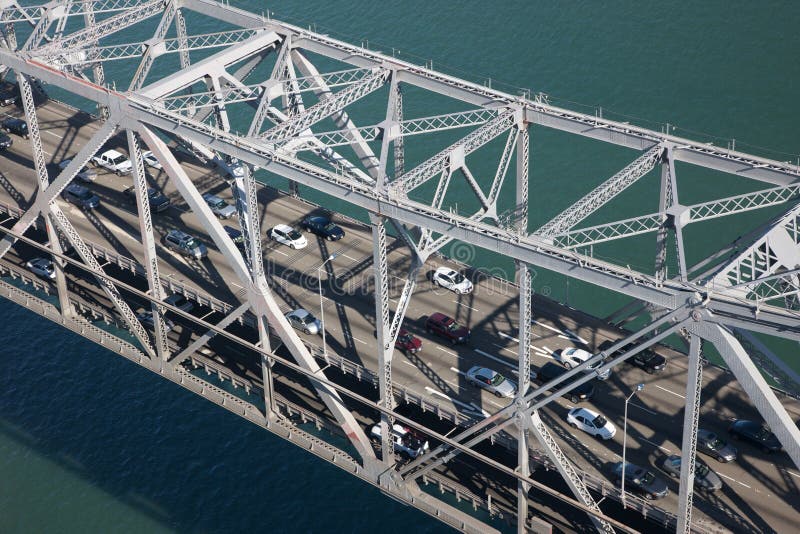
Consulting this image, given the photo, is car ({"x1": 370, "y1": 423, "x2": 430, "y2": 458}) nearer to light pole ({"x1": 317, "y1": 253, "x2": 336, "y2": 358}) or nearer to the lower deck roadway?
the lower deck roadway

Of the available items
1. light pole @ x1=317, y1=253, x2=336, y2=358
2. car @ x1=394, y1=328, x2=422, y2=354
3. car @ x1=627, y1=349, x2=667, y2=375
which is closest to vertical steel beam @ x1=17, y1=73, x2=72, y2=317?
light pole @ x1=317, y1=253, x2=336, y2=358

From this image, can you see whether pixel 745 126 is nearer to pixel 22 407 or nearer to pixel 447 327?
pixel 447 327

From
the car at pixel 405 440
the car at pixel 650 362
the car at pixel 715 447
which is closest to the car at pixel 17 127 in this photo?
the car at pixel 405 440

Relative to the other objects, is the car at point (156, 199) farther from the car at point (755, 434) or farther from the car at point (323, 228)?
the car at point (755, 434)

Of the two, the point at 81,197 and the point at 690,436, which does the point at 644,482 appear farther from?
the point at 81,197

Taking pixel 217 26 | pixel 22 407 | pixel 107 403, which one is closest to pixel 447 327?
pixel 107 403

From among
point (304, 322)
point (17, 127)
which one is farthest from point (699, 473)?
point (17, 127)
